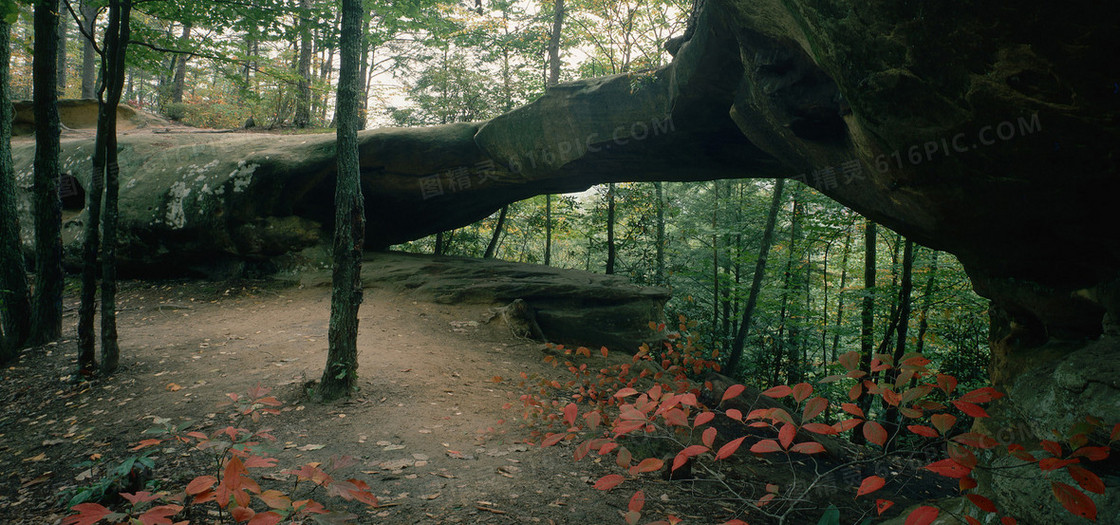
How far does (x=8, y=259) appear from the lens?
6359 mm

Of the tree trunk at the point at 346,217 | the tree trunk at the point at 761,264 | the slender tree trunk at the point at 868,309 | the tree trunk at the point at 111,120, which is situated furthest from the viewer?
the tree trunk at the point at 761,264

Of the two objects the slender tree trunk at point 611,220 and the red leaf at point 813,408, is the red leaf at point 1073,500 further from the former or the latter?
the slender tree trunk at point 611,220

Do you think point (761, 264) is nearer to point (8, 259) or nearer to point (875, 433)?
point (875, 433)

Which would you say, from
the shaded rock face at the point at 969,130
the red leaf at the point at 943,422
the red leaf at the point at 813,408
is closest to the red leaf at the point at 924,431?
the red leaf at the point at 943,422

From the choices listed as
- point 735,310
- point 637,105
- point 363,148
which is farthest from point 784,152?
point 735,310

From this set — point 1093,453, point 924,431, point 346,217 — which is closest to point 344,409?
point 346,217

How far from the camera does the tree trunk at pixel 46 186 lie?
5.89m

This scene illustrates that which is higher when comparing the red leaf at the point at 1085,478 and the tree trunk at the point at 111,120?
the tree trunk at the point at 111,120

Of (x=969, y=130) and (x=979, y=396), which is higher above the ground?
(x=969, y=130)

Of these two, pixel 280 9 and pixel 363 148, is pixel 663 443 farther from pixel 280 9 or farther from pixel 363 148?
pixel 363 148

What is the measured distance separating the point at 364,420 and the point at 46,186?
5470mm

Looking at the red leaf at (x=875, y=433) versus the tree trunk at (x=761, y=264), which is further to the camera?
the tree trunk at (x=761, y=264)

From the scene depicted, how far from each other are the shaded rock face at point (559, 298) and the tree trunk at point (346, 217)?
3.85 m

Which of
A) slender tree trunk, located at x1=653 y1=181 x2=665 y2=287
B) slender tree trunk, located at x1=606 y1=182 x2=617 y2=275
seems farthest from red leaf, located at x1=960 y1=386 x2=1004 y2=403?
slender tree trunk, located at x1=653 y1=181 x2=665 y2=287
